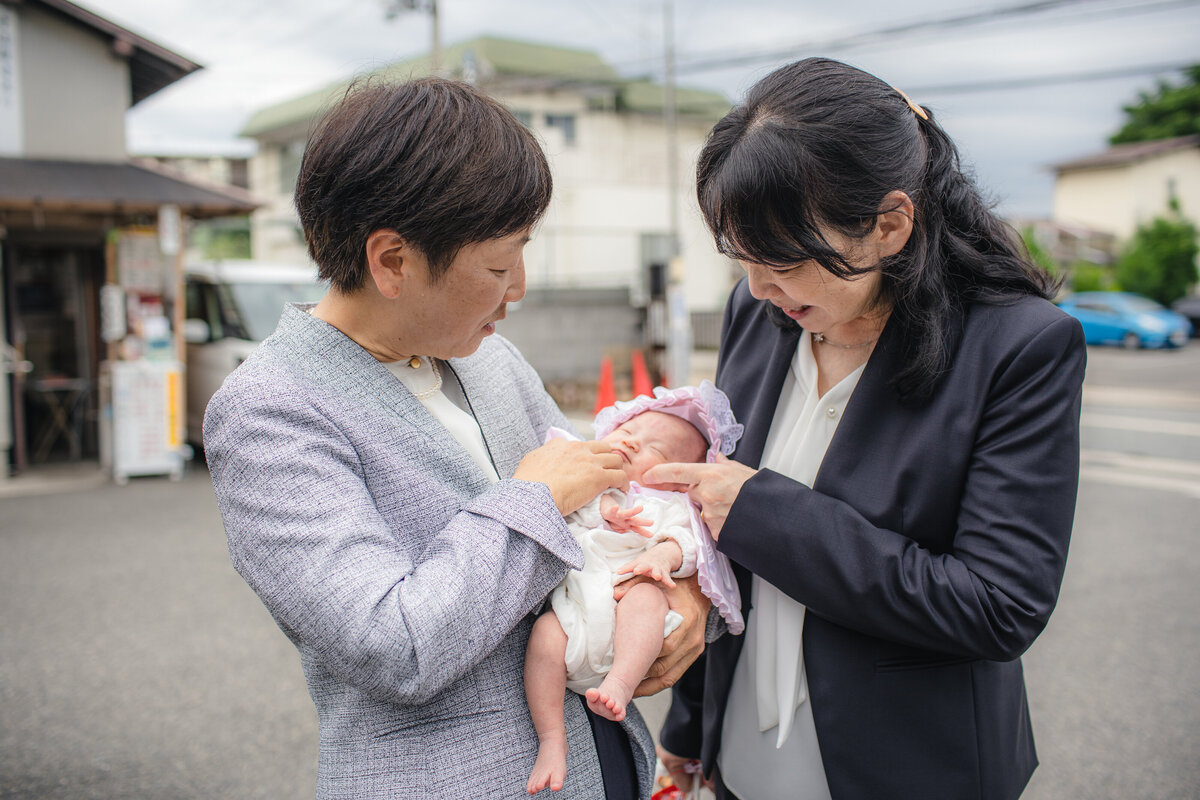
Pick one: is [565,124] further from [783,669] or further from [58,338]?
[783,669]

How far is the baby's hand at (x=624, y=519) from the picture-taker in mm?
1622

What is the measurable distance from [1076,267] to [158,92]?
27241 mm

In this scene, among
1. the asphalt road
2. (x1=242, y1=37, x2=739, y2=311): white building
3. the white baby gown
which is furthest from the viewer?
(x1=242, y1=37, x2=739, y2=311): white building

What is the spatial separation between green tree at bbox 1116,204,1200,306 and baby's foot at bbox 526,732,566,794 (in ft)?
101

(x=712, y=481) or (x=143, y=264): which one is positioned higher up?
(x=143, y=264)

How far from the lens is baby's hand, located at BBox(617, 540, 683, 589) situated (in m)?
1.53

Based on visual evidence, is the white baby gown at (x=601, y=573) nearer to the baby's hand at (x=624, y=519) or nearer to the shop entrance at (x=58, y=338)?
the baby's hand at (x=624, y=519)

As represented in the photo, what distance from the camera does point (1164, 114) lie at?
3603 cm

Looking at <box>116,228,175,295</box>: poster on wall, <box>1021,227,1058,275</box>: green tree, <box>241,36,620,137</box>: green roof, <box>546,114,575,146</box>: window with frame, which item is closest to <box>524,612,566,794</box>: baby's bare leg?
<box>1021,227,1058,275</box>: green tree

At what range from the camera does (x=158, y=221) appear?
905 cm

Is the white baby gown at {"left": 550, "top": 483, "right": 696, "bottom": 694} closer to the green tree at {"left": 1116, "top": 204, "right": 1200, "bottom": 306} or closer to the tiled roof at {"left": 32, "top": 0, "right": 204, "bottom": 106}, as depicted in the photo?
the tiled roof at {"left": 32, "top": 0, "right": 204, "bottom": 106}

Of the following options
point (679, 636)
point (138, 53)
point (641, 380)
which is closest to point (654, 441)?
point (679, 636)

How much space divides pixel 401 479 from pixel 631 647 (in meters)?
0.49

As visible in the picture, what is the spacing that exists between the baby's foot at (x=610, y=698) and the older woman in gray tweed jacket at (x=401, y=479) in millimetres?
69
